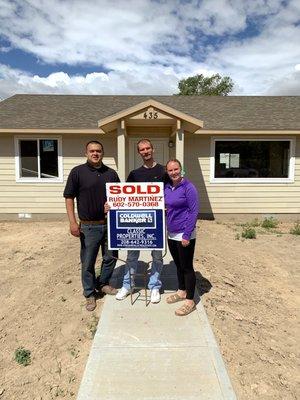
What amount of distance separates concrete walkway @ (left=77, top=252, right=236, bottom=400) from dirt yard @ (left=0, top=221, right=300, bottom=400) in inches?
7.4

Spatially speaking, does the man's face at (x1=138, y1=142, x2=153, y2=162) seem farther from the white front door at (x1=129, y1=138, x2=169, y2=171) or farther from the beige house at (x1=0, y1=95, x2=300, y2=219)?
the white front door at (x1=129, y1=138, x2=169, y2=171)

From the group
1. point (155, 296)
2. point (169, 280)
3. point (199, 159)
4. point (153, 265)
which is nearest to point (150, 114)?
point (199, 159)

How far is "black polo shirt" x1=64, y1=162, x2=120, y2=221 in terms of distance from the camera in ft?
14.9

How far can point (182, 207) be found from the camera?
4.36m

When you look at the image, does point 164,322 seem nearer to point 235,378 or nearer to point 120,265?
point 235,378

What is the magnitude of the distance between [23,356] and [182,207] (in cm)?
231

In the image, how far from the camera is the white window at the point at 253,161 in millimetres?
11758

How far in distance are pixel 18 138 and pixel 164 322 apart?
890 centimetres

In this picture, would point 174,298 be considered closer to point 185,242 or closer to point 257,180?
point 185,242

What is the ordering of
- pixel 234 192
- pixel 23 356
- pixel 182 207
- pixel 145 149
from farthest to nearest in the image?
pixel 234 192, pixel 145 149, pixel 182 207, pixel 23 356

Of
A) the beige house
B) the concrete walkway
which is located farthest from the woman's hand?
the beige house

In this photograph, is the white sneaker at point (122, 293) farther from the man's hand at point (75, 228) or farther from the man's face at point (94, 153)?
the man's face at point (94, 153)

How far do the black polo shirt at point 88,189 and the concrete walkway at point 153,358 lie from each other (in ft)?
3.89

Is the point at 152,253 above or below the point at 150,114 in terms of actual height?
below
